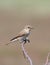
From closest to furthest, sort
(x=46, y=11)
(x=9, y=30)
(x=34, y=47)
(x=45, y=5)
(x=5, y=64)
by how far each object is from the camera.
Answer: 1. (x=5, y=64)
2. (x=34, y=47)
3. (x=9, y=30)
4. (x=46, y=11)
5. (x=45, y=5)

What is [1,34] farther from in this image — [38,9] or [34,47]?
[38,9]

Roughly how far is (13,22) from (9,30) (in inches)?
71.4

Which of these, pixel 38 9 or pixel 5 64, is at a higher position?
pixel 38 9

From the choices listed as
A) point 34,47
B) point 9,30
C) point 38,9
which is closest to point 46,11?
point 38,9

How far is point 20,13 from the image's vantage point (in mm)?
20984

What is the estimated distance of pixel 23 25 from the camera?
16891mm

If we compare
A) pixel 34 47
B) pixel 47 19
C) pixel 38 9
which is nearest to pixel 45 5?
pixel 38 9

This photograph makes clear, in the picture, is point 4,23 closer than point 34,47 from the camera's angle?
No

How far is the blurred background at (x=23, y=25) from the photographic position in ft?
42.3

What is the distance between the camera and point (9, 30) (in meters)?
16.8

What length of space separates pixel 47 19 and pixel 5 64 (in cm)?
716

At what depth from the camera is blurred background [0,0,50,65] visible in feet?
42.3

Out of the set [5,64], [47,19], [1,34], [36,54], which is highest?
[47,19]

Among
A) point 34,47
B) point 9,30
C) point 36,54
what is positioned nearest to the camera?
point 36,54
